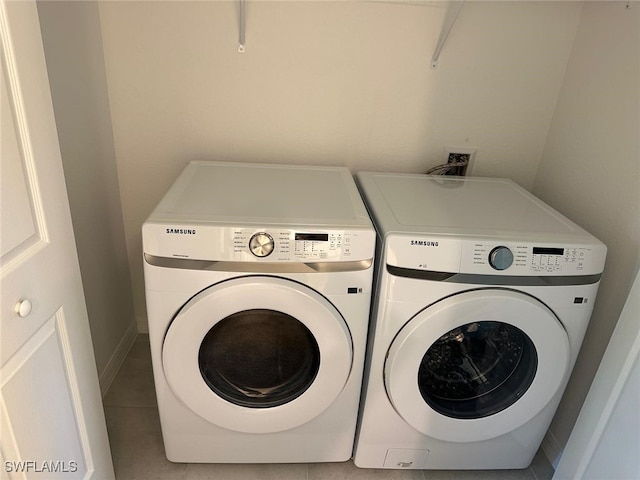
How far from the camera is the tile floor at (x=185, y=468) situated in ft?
5.07

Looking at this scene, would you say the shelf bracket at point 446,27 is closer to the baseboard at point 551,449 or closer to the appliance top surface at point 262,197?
the appliance top surface at point 262,197

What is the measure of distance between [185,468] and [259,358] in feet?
1.70

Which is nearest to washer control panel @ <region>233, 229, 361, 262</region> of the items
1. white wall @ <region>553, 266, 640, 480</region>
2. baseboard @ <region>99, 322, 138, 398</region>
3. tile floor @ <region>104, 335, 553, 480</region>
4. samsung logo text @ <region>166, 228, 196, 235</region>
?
samsung logo text @ <region>166, 228, 196, 235</region>

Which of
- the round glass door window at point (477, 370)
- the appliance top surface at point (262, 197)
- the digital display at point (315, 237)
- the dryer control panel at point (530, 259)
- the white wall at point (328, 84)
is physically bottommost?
the round glass door window at point (477, 370)

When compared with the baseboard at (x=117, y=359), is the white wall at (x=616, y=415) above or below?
above

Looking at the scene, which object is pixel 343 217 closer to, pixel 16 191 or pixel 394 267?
pixel 394 267

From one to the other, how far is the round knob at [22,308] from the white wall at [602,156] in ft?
4.98

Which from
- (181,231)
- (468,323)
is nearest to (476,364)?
(468,323)

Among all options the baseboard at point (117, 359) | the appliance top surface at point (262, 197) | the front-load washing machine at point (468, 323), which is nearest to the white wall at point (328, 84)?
the appliance top surface at point (262, 197)

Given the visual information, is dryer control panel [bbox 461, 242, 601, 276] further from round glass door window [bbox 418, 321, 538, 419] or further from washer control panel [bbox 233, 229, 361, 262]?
washer control panel [bbox 233, 229, 361, 262]

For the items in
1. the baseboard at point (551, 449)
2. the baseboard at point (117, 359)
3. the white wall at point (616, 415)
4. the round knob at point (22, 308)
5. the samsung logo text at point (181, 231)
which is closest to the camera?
the round knob at point (22, 308)

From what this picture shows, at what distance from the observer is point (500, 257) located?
1235 mm

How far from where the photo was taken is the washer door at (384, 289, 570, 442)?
1.27 metres

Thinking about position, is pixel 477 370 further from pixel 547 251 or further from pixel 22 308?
pixel 22 308
